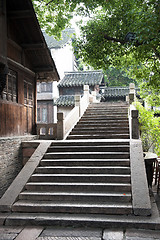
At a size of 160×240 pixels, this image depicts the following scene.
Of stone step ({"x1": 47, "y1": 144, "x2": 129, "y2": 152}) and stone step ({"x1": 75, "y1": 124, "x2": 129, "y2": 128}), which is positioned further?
stone step ({"x1": 75, "y1": 124, "x2": 129, "y2": 128})

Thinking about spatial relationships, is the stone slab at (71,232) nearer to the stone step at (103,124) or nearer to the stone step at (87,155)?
the stone step at (87,155)

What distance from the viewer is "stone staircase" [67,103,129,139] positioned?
33.2ft

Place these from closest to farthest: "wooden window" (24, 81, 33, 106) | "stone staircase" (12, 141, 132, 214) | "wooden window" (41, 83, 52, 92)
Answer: "stone staircase" (12, 141, 132, 214)
"wooden window" (24, 81, 33, 106)
"wooden window" (41, 83, 52, 92)

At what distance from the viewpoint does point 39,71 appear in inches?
434

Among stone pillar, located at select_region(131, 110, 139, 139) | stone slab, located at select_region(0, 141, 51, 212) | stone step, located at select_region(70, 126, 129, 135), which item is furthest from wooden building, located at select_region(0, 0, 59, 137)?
stone pillar, located at select_region(131, 110, 139, 139)

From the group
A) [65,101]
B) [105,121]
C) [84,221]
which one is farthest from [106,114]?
[84,221]

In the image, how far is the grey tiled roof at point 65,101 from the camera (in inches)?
819

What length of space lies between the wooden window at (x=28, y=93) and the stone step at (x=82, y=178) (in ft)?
13.3

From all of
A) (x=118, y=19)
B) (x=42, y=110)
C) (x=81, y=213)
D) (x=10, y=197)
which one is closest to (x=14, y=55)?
(x=118, y=19)

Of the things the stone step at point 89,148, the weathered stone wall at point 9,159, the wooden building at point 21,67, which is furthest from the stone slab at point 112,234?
the wooden building at point 21,67

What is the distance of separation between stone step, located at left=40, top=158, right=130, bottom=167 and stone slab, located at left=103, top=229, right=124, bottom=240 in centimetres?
243

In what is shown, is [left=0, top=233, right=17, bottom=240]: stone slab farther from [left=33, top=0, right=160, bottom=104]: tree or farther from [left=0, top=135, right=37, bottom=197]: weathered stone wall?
[left=33, top=0, right=160, bottom=104]: tree

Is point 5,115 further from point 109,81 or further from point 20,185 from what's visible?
point 109,81

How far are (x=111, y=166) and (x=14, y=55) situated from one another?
16.7ft
